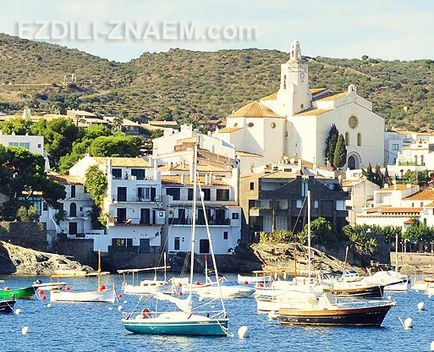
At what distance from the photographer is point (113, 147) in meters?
108

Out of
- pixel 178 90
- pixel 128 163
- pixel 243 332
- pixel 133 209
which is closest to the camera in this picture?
pixel 243 332

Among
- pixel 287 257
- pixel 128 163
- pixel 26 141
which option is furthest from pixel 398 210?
pixel 26 141

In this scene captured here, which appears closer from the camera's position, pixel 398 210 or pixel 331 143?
pixel 398 210

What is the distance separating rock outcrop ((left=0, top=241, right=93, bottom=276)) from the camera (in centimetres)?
8488

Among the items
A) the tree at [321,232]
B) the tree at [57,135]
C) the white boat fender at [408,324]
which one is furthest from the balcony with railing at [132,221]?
the white boat fender at [408,324]

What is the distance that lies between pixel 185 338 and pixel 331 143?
7506 cm

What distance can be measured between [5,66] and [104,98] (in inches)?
634

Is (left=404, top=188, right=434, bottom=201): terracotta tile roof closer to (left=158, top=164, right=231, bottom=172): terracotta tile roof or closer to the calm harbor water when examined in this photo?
(left=158, top=164, right=231, bottom=172): terracotta tile roof

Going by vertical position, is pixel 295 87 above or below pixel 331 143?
above

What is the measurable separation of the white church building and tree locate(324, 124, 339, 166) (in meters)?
0.45

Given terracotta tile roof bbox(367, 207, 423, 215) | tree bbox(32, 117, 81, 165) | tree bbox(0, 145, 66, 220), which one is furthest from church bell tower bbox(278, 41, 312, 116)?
tree bbox(0, 145, 66, 220)

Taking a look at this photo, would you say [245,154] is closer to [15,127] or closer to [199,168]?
[15,127]

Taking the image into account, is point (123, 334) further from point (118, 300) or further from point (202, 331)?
point (118, 300)

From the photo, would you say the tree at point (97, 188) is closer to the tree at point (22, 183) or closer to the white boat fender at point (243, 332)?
the tree at point (22, 183)
